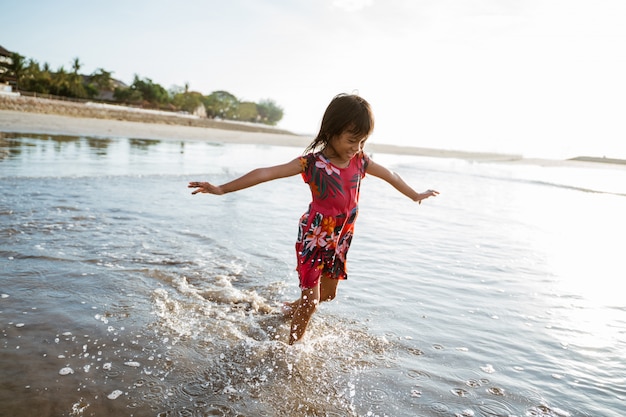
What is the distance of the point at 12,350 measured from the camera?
2.68 m

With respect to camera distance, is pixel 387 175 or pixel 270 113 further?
pixel 270 113

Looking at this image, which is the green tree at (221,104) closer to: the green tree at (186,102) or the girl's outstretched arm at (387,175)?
the green tree at (186,102)

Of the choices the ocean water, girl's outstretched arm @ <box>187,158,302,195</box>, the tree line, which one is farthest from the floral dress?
the tree line

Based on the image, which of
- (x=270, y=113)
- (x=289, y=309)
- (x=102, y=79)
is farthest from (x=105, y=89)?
(x=289, y=309)

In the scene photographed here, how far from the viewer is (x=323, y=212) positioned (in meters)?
3.21

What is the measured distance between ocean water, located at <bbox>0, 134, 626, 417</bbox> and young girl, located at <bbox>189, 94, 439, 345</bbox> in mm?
473

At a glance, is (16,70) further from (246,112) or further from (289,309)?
(289,309)

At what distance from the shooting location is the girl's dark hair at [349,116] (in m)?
2.99

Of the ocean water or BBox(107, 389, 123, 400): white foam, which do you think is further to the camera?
the ocean water

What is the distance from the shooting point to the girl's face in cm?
304

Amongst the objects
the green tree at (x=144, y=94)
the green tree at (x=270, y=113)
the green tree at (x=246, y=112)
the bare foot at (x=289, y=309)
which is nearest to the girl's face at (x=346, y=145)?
the bare foot at (x=289, y=309)

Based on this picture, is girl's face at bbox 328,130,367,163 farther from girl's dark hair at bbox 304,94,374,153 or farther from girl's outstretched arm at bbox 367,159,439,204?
girl's outstretched arm at bbox 367,159,439,204

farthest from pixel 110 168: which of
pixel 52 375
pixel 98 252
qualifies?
pixel 52 375

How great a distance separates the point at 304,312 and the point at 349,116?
1.43 metres
